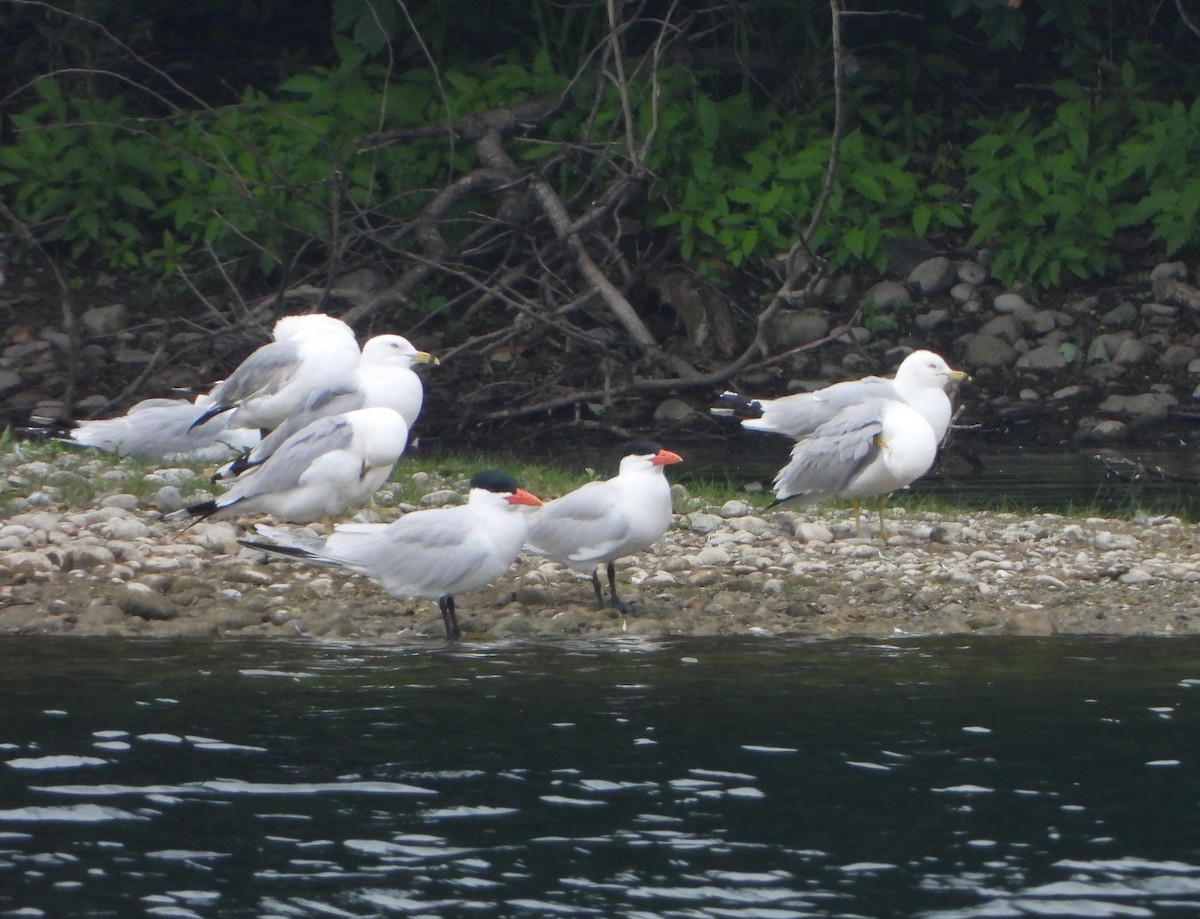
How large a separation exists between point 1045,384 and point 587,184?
14.0 ft

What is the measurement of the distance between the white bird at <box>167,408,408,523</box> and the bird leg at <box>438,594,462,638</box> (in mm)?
1148

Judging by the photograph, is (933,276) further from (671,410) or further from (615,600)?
(615,600)

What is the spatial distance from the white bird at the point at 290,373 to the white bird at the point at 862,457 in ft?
8.80

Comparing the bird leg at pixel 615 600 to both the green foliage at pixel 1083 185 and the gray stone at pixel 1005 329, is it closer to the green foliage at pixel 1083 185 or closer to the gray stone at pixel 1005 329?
the gray stone at pixel 1005 329

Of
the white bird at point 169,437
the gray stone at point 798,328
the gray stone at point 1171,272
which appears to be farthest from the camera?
the gray stone at point 1171,272

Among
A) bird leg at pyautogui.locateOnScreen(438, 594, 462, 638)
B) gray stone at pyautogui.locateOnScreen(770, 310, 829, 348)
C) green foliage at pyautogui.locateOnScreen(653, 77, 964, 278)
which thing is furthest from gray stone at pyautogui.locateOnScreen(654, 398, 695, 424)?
bird leg at pyautogui.locateOnScreen(438, 594, 462, 638)

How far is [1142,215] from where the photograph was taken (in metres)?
15.5

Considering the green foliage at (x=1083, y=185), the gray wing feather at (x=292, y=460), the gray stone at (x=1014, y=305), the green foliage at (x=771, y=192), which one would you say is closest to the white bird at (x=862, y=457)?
the gray wing feather at (x=292, y=460)

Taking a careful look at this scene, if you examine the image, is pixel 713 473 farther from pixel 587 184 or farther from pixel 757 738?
pixel 757 738

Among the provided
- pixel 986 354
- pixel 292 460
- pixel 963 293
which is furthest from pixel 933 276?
pixel 292 460

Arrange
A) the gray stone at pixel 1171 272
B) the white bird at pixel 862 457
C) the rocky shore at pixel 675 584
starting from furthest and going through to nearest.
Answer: the gray stone at pixel 1171 272 → the white bird at pixel 862 457 → the rocky shore at pixel 675 584

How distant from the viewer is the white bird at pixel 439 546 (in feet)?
25.5

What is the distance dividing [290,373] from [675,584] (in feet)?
9.56

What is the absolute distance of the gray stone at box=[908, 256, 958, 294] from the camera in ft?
53.3
